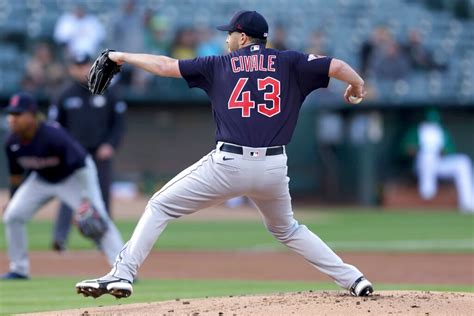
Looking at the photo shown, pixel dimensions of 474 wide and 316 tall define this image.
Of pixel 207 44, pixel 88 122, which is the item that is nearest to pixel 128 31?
pixel 207 44

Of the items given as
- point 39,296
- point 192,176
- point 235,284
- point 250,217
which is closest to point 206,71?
point 192,176

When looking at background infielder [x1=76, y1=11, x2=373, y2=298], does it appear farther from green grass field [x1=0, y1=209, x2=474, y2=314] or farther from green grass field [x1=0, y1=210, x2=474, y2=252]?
green grass field [x1=0, y1=210, x2=474, y2=252]

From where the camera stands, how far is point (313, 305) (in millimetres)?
6293

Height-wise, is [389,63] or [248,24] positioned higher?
[248,24]

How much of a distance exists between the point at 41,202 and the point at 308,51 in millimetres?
10729

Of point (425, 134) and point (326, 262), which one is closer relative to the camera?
point (326, 262)

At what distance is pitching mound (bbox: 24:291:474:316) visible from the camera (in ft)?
20.2

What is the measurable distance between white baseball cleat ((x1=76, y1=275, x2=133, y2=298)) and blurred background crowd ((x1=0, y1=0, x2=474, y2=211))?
40.6ft

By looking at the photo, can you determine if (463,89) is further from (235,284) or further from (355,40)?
(235,284)

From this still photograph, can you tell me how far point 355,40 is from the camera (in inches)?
832

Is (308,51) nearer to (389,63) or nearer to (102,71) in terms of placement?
(389,63)

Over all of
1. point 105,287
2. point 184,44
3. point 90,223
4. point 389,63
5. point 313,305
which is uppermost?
point 184,44

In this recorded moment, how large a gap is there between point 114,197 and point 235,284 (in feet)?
31.3

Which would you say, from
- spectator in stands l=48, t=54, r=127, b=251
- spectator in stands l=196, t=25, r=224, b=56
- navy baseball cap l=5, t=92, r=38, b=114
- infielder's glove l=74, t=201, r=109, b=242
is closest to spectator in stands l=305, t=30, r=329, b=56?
spectator in stands l=196, t=25, r=224, b=56
